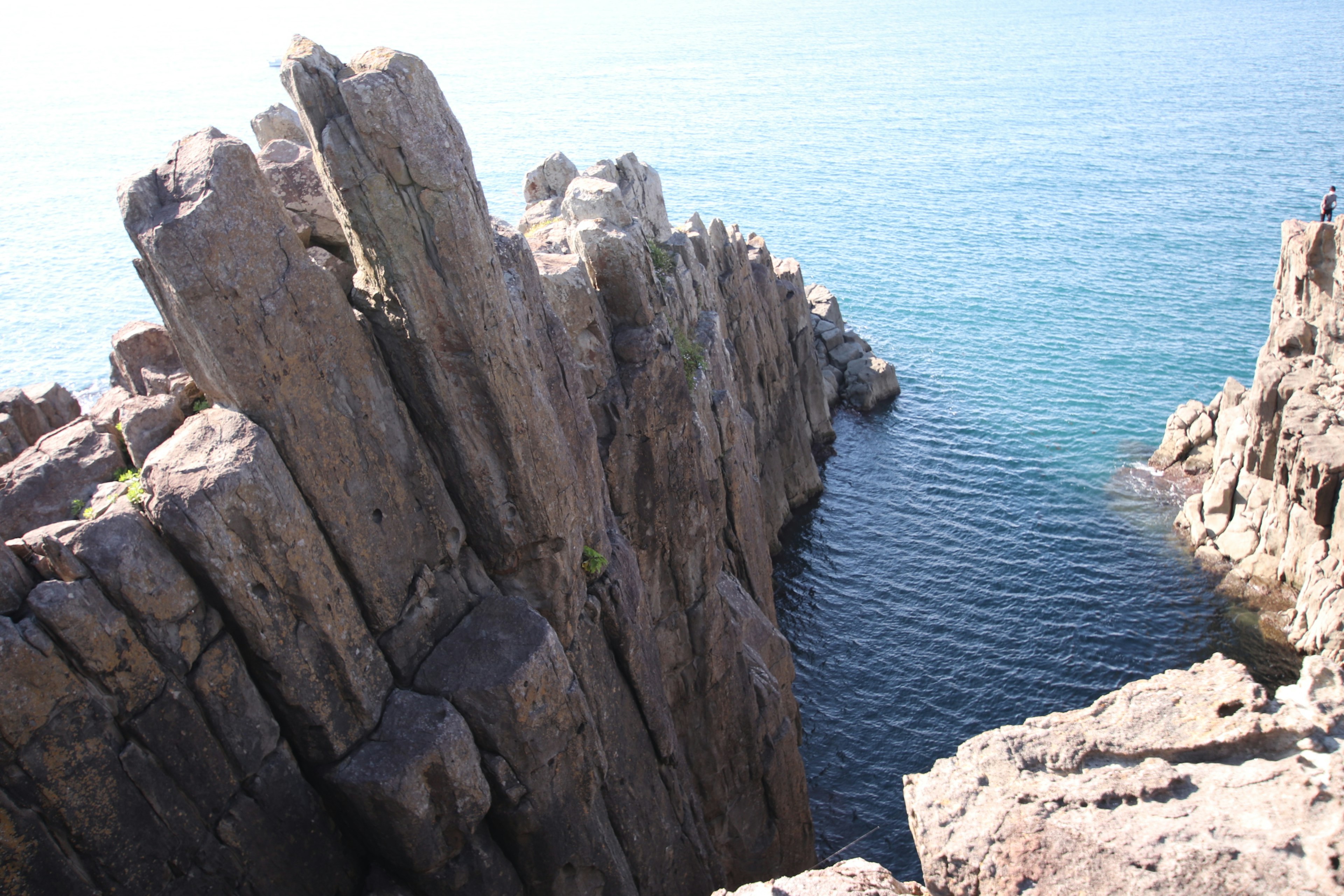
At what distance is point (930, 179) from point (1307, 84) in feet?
251

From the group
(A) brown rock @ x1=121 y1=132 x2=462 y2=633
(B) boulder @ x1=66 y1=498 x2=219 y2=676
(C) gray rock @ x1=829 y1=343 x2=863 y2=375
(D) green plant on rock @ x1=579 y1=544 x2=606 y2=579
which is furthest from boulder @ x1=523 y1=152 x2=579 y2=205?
(C) gray rock @ x1=829 y1=343 x2=863 y2=375

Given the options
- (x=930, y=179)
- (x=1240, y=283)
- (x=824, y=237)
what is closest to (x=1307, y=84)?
(x=930, y=179)

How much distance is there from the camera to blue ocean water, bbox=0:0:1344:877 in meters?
42.0

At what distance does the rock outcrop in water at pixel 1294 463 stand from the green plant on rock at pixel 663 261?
29.9m

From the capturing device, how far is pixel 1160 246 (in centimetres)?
9306

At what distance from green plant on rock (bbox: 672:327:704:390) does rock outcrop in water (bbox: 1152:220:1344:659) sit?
2803 cm

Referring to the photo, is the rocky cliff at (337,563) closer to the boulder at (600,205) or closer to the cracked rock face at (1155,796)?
the boulder at (600,205)

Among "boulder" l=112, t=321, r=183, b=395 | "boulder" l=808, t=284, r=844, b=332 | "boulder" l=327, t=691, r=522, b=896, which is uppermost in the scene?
"boulder" l=112, t=321, r=183, b=395

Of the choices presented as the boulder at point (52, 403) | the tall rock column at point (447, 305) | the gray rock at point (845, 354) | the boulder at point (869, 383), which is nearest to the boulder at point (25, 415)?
the boulder at point (52, 403)

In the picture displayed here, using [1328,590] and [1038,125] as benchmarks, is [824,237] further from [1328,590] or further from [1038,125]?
[1328,590]

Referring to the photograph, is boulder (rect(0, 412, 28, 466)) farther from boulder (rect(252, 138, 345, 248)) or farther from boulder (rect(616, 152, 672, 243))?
boulder (rect(616, 152, 672, 243))

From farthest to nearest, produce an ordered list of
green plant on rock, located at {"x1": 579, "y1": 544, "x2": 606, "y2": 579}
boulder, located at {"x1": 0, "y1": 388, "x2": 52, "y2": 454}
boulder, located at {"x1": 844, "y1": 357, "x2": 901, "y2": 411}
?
boulder, located at {"x1": 844, "y1": 357, "x2": 901, "y2": 411} → green plant on rock, located at {"x1": 579, "y1": 544, "x2": 606, "y2": 579} → boulder, located at {"x1": 0, "y1": 388, "x2": 52, "y2": 454}

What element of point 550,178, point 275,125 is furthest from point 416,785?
point 550,178

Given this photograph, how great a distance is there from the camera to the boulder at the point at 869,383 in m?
68.7
